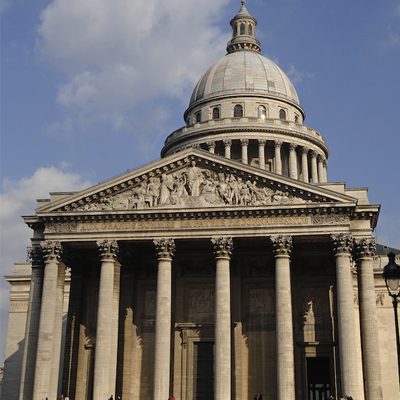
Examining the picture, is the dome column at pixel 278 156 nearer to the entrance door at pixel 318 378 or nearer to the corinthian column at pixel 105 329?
the entrance door at pixel 318 378

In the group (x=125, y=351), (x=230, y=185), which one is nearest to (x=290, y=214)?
(x=230, y=185)

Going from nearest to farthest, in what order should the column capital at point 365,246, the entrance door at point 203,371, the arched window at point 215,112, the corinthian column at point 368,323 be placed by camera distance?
the corinthian column at point 368,323 → the column capital at point 365,246 → the entrance door at point 203,371 → the arched window at point 215,112

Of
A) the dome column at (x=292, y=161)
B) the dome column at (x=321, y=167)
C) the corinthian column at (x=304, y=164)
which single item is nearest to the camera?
the dome column at (x=292, y=161)

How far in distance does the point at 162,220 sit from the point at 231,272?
21.5 ft

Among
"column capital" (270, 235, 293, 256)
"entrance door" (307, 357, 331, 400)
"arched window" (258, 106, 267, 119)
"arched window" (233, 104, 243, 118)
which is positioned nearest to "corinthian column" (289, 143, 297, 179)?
"arched window" (258, 106, 267, 119)

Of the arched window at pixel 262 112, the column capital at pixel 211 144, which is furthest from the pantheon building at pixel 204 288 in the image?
the arched window at pixel 262 112

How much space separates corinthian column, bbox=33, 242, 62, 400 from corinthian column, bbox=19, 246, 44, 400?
1.28m

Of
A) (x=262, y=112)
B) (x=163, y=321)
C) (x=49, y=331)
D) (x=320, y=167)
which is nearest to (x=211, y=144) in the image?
(x=262, y=112)

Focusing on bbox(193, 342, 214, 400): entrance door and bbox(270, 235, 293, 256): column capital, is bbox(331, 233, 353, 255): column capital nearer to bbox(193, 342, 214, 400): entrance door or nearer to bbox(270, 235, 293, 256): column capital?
bbox(270, 235, 293, 256): column capital

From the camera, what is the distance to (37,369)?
1538 inches

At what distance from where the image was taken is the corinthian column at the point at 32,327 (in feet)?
131

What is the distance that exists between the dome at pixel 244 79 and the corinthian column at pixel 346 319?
3171 centimetres

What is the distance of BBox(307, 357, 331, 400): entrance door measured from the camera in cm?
4216

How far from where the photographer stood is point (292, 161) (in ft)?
209
